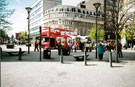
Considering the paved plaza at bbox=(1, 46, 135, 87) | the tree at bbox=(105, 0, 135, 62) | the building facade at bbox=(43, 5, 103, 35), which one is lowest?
the paved plaza at bbox=(1, 46, 135, 87)

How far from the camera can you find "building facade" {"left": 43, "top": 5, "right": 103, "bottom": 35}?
215 feet

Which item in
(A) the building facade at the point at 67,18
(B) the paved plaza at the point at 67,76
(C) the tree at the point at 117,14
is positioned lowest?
(B) the paved plaza at the point at 67,76

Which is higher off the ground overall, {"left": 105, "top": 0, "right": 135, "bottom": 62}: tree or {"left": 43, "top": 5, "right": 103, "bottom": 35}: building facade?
{"left": 43, "top": 5, "right": 103, "bottom": 35}: building facade

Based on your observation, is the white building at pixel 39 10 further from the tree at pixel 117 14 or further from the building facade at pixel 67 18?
the tree at pixel 117 14

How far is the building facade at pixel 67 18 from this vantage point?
6544 centimetres

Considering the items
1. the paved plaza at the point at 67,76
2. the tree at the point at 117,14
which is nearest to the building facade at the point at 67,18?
the tree at the point at 117,14

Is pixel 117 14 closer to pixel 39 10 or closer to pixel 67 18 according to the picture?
pixel 67 18

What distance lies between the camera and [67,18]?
6544 centimetres

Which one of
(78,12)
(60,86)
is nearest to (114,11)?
(60,86)

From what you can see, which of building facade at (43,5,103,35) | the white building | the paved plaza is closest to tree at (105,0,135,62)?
the paved plaza

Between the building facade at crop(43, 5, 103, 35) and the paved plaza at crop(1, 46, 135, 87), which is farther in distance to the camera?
the building facade at crop(43, 5, 103, 35)

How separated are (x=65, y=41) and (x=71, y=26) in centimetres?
3862

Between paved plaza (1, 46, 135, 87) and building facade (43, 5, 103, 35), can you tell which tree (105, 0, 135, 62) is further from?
building facade (43, 5, 103, 35)

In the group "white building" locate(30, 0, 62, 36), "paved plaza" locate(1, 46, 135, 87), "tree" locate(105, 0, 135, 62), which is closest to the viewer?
"paved plaza" locate(1, 46, 135, 87)
